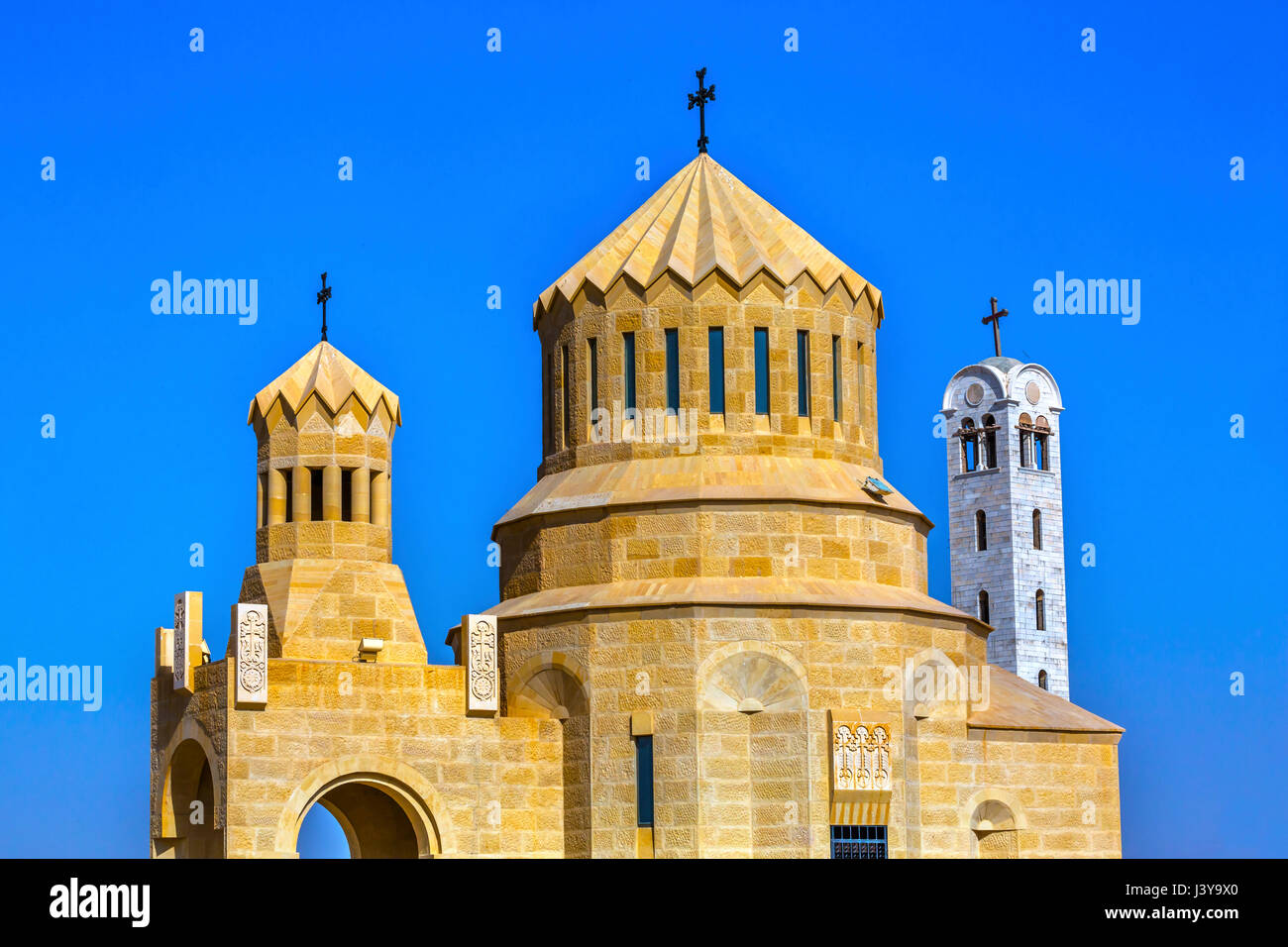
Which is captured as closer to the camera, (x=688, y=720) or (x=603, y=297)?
(x=688, y=720)

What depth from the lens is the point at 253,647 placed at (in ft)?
117

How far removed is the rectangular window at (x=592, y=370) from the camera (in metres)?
41.2

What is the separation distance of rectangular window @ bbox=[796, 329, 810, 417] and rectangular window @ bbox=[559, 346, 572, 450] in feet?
14.9

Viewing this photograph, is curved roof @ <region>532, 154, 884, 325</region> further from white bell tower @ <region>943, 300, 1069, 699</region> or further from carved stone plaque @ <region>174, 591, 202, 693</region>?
white bell tower @ <region>943, 300, 1069, 699</region>

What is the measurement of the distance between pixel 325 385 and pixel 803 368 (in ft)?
30.4

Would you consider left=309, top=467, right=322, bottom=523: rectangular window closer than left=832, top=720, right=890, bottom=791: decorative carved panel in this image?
No

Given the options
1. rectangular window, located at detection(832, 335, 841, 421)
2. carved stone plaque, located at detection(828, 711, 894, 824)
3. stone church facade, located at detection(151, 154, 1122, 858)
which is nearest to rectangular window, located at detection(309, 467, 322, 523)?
stone church facade, located at detection(151, 154, 1122, 858)

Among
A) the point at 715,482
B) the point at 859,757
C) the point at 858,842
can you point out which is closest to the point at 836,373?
the point at 715,482

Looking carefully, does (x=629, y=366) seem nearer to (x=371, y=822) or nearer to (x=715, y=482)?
(x=715, y=482)

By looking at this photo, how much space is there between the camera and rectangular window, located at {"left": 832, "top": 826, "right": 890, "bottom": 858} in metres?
36.5

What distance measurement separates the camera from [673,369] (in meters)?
40.4

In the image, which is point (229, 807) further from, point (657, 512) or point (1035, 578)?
point (1035, 578)
